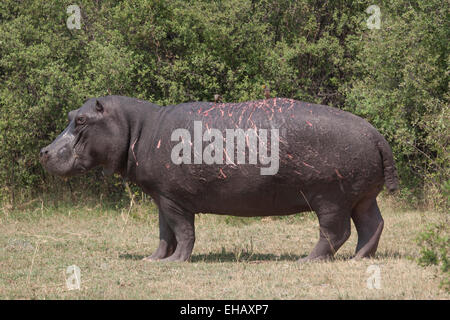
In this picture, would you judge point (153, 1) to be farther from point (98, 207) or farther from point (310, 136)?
point (310, 136)

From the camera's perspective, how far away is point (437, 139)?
12594 millimetres

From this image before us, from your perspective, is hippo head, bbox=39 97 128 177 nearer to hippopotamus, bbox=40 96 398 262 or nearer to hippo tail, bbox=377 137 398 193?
hippopotamus, bbox=40 96 398 262

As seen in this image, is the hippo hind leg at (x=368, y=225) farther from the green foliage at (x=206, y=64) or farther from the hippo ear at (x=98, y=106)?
the green foliage at (x=206, y=64)

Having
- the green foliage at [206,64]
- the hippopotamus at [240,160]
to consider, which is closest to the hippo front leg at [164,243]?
the hippopotamus at [240,160]

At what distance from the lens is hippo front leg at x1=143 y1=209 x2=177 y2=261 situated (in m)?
9.05

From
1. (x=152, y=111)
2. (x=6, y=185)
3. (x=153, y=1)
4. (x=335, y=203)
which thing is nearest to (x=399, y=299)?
(x=335, y=203)

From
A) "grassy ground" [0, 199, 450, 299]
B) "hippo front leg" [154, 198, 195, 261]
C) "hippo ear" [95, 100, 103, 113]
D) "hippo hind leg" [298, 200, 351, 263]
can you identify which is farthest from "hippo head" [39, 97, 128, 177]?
"hippo hind leg" [298, 200, 351, 263]

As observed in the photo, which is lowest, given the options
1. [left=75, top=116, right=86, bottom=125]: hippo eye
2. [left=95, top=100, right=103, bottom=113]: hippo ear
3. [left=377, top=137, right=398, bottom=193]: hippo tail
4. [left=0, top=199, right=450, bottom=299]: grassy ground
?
[left=0, top=199, right=450, bottom=299]: grassy ground

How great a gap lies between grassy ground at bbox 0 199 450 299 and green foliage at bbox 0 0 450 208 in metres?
1.76

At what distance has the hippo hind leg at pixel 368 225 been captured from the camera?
338 inches

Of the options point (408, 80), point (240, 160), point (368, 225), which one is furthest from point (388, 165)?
point (408, 80)

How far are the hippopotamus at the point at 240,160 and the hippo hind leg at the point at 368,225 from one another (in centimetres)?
1

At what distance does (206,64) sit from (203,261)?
6.26 meters

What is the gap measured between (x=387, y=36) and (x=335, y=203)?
6.53 metres
